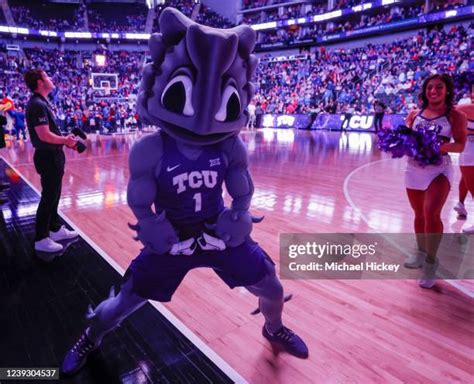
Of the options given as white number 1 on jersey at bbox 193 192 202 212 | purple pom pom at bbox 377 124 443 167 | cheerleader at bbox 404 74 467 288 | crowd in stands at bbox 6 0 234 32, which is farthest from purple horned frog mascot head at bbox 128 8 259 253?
crowd in stands at bbox 6 0 234 32

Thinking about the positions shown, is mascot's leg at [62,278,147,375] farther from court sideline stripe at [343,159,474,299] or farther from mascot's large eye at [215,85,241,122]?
court sideline stripe at [343,159,474,299]

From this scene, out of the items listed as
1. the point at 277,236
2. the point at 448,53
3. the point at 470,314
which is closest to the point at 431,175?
the point at 470,314

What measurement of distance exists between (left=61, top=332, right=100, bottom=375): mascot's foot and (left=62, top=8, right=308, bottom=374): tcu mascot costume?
0.17 meters

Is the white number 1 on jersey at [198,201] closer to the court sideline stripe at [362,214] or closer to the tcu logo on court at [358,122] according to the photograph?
the court sideline stripe at [362,214]

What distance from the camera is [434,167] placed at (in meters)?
2.96

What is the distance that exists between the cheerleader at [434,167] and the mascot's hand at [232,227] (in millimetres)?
1930

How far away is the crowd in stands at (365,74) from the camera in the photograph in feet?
63.2

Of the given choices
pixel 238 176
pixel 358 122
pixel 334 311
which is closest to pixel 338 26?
pixel 358 122

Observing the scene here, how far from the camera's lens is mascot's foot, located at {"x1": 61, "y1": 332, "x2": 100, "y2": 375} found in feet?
6.82

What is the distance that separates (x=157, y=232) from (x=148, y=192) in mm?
204

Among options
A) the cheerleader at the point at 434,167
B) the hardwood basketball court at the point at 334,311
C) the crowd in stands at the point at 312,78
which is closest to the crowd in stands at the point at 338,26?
the crowd in stands at the point at 312,78

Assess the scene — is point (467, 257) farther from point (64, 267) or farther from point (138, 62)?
point (138, 62)

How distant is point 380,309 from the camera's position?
272 centimetres

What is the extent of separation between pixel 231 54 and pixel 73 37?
43671mm
